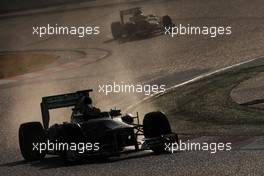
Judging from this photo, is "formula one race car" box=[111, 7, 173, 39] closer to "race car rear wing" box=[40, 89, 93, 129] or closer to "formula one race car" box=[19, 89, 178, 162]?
"race car rear wing" box=[40, 89, 93, 129]

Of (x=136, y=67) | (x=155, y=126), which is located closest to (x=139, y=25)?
(x=136, y=67)

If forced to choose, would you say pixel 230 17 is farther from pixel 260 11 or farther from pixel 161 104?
pixel 161 104

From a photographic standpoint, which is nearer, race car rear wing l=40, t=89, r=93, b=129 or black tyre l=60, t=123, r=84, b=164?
black tyre l=60, t=123, r=84, b=164

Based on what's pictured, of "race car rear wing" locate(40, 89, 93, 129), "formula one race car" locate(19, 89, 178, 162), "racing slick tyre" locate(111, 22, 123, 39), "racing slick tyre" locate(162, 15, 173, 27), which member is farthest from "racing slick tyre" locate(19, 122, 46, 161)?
"racing slick tyre" locate(111, 22, 123, 39)

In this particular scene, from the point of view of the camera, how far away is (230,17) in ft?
167

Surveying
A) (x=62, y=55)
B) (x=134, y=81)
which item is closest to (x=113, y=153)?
(x=134, y=81)

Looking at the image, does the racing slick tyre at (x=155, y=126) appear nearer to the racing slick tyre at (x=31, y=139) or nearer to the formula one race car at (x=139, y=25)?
the racing slick tyre at (x=31, y=139)

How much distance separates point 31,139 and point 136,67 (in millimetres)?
17864

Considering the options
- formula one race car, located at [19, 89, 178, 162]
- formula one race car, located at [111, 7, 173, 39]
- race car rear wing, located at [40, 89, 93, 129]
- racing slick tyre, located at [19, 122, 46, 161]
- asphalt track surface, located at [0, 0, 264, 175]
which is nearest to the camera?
asphalt track surface, located at [0, 0, 264, 175]

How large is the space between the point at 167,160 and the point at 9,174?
11.0ft

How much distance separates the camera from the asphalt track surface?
65.0 feet

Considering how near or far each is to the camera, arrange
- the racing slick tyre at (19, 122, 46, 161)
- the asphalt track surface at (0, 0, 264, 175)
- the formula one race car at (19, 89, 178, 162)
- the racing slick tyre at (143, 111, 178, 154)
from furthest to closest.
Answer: the racing slick tyre at (19, 122, 46, 161) → the racing slick tyre at (143, 111, 178, 154) → the formula one race car at (19, 89, 178, 162) → the asphalt track surface at (0, 0, 264, 175)

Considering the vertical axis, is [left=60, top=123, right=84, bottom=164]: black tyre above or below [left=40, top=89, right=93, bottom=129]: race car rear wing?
below

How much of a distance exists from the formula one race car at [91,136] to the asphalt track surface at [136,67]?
30 centimetres
